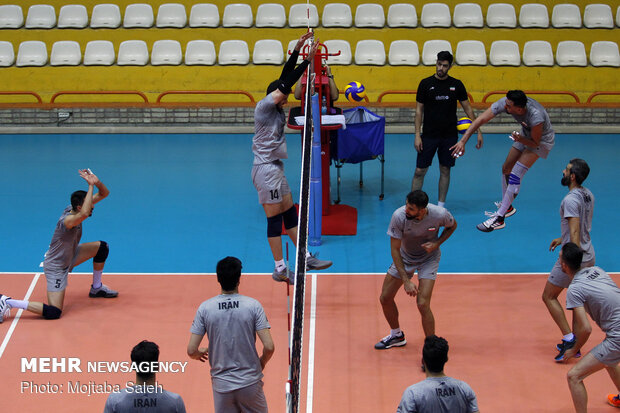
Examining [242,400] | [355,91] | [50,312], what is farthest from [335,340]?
[355,91]

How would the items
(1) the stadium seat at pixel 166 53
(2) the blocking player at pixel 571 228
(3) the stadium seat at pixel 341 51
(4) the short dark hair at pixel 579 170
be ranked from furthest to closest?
1. (1) the stadium seat at pixel 166 53
2. (3) the stadium seat at pixel 341 51
3. (4) the short dark hair at pixel 579 170
4. (2) the blocking player at pixel 571 228

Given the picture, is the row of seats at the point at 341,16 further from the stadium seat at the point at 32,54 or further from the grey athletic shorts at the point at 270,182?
the grey athletic shorts at the point at 270,182

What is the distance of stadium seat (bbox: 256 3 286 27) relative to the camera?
1927cm

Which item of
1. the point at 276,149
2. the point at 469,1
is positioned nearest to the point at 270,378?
the point at 276,149

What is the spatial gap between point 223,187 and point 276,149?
15.0ft

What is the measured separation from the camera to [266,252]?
11.1 metres

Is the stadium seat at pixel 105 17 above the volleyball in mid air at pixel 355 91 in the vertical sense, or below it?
above

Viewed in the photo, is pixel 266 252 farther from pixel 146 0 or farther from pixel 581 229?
pixel 146 0

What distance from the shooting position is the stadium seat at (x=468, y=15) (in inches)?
754

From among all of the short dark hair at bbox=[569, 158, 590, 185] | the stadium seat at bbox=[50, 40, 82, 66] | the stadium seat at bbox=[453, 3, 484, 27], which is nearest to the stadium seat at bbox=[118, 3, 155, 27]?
the stadium seat at bbox=[50, 40, 82, 66]

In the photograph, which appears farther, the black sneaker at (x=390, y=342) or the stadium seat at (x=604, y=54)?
the stadium seat at (x=604, y=54)

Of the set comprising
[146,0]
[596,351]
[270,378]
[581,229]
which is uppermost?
[146,0]

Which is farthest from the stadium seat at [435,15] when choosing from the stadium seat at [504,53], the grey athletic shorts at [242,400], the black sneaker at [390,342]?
the grey athletic shorts at [242,400]

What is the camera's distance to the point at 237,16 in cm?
1934
